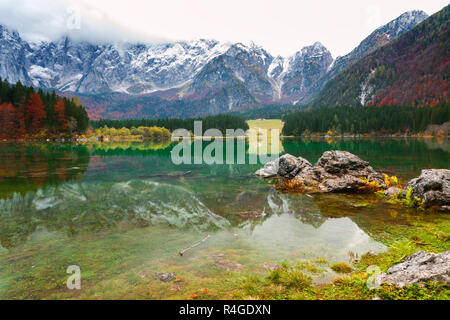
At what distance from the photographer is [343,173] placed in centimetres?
2642

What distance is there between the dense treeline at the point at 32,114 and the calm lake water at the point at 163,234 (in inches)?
4511

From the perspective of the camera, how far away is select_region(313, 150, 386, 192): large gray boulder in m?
23.4

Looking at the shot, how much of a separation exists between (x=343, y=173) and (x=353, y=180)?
3.10 meters

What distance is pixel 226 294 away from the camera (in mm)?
7793

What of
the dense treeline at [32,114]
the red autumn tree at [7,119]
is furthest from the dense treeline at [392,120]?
the red autumn tree at [7,119]

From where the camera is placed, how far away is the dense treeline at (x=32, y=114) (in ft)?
371

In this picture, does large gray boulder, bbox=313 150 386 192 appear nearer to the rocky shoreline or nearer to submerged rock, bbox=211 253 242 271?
the rocky shoreline

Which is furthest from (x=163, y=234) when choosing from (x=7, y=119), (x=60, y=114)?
(x=60, y=114)

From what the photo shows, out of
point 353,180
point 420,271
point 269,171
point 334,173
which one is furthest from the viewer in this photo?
point 269,171

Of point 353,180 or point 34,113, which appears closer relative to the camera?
point 353,180

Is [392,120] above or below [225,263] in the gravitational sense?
above

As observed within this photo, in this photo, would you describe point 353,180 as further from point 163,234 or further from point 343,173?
point 163,234
